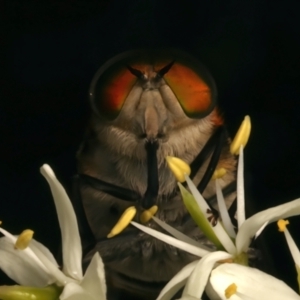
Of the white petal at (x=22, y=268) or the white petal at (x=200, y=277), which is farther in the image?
the white petal at (x=22, y=268)

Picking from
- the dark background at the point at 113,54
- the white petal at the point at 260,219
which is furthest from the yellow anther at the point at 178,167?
the dark background at the point at 113,54

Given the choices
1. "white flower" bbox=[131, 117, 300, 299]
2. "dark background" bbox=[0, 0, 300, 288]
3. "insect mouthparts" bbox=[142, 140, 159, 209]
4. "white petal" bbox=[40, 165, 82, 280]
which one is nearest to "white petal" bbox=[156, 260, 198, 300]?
"white flower" bbox=[131, 117, 300, 299]

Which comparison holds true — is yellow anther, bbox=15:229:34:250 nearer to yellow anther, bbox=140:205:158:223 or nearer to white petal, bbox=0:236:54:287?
white petal, bbox=0:236:54:287

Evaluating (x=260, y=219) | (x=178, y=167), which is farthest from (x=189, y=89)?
(x=260, y=219)

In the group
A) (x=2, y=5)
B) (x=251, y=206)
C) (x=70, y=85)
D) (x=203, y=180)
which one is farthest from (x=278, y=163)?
(x=2, y=5)

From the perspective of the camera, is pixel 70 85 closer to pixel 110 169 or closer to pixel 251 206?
pixel 110 169

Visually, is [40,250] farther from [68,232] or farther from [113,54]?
[113,54]

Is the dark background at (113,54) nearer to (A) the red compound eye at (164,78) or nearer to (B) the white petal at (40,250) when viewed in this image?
(A) the red compound eye at (164,78)
